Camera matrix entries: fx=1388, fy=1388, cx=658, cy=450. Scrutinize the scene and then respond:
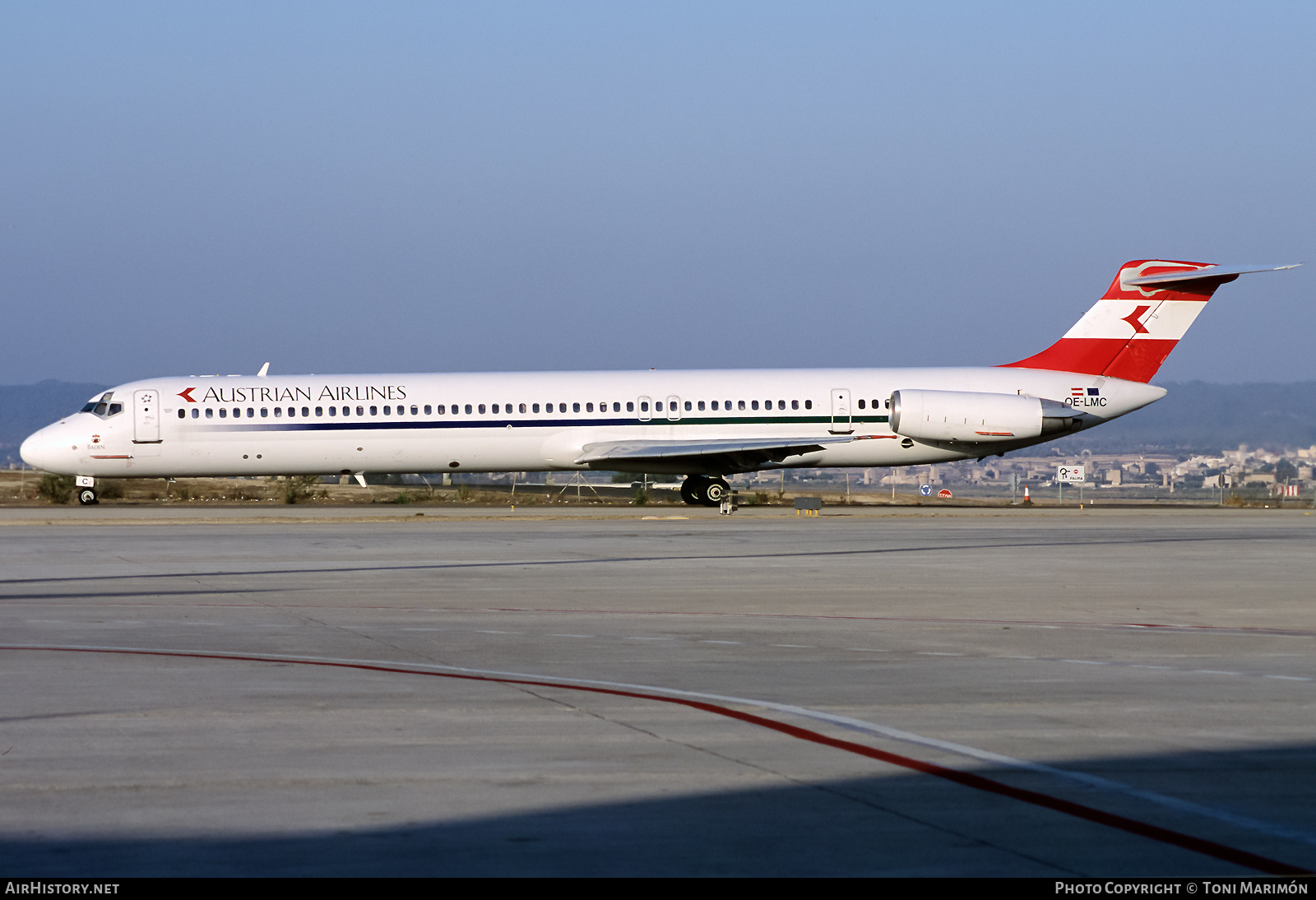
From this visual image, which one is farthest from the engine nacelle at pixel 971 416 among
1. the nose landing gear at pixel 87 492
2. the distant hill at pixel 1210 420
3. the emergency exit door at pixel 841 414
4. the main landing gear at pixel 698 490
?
the distant hill at pixel 1210 420

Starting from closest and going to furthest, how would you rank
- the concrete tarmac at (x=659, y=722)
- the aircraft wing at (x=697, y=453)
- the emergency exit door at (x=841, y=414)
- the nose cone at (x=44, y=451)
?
the concrete tarmac at (x=659, y=722) < the aircraft wing at (x=697, y=453) < the nose cone at (x=44, y=451) < the emergency exit door at (x=841, y=414)

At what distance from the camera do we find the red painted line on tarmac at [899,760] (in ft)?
16.7

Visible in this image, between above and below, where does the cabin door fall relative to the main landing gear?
above

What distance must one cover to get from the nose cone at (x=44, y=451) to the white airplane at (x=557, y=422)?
48 millimetres

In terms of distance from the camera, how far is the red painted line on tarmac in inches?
200

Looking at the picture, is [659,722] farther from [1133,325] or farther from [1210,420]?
[1210,420]

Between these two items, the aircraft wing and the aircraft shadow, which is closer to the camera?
the aircraft shadow

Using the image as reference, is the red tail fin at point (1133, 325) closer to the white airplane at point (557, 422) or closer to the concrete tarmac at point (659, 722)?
the white airplane at point (557, 422)

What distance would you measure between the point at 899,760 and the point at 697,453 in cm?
2879

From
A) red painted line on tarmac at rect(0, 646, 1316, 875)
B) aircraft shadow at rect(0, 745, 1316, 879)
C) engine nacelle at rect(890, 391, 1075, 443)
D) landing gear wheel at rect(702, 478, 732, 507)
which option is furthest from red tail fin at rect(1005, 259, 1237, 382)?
aircraft shadow at rect(0, 745, 1316, 879)

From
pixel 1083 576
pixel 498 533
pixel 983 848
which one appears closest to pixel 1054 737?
pixel 983 848

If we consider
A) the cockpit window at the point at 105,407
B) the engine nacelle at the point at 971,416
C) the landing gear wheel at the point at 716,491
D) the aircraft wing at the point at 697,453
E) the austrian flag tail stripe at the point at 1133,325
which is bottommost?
the landing gear wheel at the point at 716,491

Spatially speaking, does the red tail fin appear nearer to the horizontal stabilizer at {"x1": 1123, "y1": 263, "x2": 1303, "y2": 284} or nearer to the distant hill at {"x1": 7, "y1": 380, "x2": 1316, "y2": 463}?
the horizontal stabilizer at {"x1": 1123, "y1": 263, "x2": 1303, "y2": 284}

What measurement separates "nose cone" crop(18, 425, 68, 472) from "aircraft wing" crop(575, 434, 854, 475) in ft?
45.0
